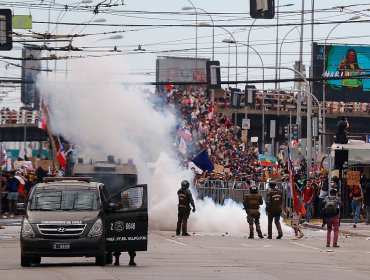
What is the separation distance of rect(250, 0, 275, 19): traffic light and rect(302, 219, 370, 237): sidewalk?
1185 centimetres

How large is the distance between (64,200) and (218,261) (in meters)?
3.76

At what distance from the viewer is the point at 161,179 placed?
45219mm

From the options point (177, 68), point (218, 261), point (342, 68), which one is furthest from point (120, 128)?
point (177, 68)

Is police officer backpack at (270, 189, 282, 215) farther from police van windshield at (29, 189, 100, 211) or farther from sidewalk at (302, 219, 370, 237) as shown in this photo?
police van windshield at (29, 189, 100, 211)

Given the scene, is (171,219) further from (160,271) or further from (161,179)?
(160,271)

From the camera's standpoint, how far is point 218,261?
2708 cm

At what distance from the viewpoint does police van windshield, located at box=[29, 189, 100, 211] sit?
984 inches

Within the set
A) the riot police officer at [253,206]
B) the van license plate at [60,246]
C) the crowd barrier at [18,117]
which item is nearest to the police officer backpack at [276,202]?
the riot police officer at [253,206]

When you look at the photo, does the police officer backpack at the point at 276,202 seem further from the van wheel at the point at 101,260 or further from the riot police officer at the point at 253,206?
the van wheel at the point at 101,260

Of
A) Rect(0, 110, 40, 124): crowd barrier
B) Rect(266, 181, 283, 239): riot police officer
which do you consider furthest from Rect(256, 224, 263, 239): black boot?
Rect(0, 110, 40, 124): crowd barrier

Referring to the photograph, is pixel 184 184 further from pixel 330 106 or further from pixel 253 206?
pixel 330 106

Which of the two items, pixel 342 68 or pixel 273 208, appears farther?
pixel 342 68

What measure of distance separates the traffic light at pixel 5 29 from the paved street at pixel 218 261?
214 inches

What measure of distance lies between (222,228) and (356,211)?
20.2 ft
